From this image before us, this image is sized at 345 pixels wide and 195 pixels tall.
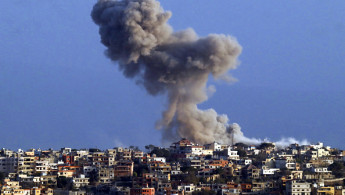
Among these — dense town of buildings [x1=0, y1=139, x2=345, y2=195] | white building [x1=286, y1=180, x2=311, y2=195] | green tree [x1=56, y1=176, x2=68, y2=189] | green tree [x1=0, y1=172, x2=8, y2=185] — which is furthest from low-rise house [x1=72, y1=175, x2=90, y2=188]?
white building [x1=286, y1=180, x2=311, y2=195]

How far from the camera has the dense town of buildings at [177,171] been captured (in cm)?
7244

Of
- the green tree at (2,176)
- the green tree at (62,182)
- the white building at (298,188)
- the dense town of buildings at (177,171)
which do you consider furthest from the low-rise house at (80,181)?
the white building at (298,188)

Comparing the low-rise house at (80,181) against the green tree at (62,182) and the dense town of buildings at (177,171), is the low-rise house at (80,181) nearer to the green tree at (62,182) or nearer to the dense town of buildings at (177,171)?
the dense town of buildings at (177,171)

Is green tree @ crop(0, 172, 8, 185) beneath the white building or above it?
above

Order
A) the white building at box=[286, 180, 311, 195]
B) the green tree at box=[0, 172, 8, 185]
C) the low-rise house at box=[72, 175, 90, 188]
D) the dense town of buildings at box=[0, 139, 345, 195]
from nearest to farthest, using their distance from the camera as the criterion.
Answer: the white building at box=[286, 180, 311, 195]
the dense town of buildings at box=[0, 139, 345, 195]
the green tree at box=[0, 172, 8, 185]
the low-rise house at box=[72, 175, 90, 188]

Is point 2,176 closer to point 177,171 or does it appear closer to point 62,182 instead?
point 62,182

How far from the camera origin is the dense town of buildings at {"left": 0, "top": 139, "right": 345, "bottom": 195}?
72438mm

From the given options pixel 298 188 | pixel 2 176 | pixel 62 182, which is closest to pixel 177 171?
pixel 62 182

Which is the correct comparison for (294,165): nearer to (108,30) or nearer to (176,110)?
(176,110)

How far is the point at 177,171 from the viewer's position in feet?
258

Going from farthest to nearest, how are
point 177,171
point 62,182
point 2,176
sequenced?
1. point 177,171
2. point 2,176
3. point 62,182

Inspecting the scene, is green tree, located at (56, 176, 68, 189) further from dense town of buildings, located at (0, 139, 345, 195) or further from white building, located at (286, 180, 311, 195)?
white building, located at (286, 180, 311, 195)

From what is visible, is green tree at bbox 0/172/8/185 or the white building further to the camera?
green tree at bbox 0/172/8/185

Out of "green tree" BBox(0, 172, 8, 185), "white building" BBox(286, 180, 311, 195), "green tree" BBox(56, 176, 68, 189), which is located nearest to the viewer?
"white building" BBox(286, 180, 311, 195)
